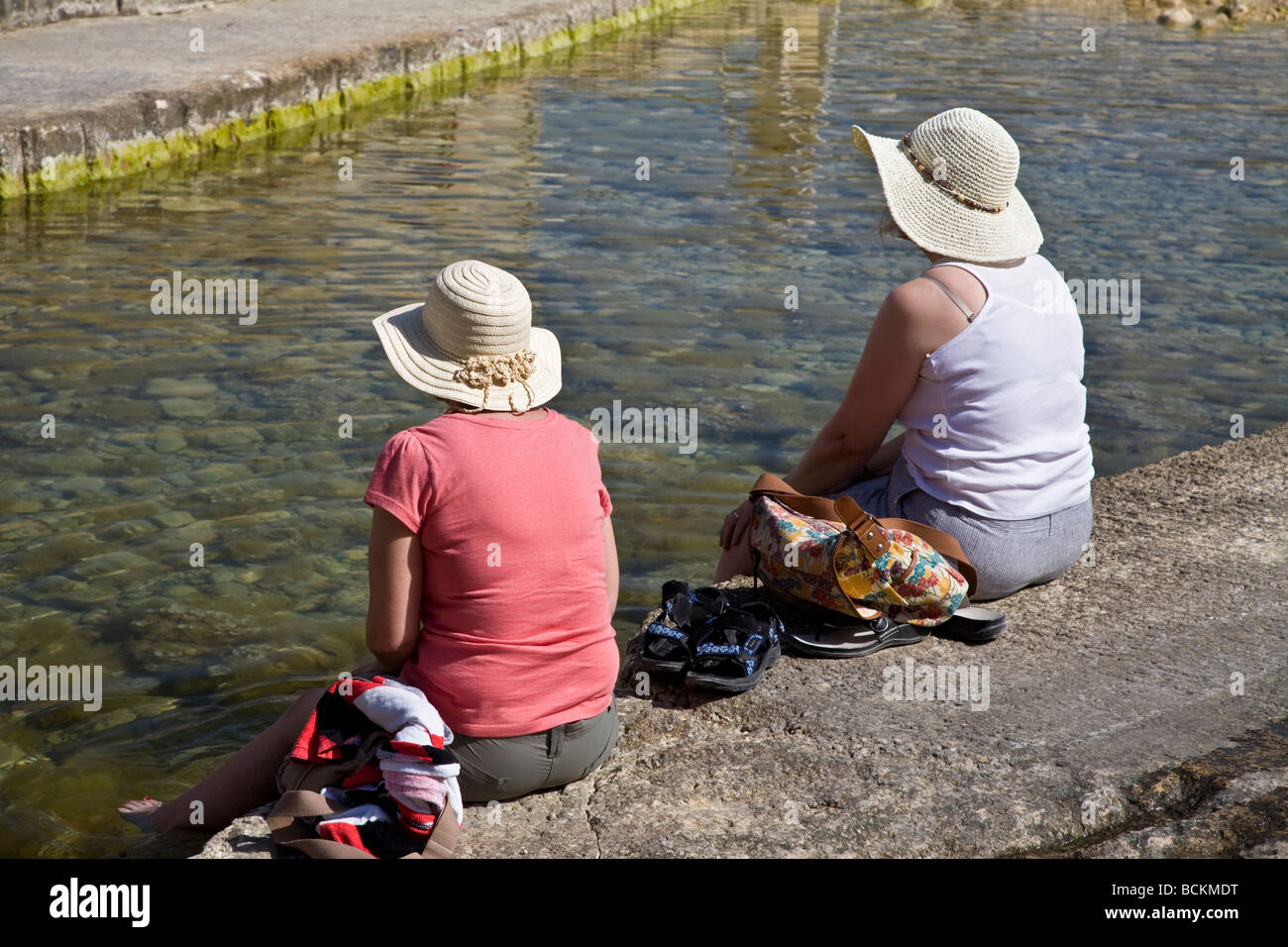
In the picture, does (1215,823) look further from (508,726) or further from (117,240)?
(117,240)

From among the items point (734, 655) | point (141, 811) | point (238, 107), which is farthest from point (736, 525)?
point (238, 107)

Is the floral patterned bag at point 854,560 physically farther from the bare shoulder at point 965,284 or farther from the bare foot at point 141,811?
the bare foot at point 141,811

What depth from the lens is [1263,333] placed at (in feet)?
24.1

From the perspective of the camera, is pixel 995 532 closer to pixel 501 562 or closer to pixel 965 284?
pixel 965 284

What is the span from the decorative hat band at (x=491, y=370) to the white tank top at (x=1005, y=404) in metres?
1.13

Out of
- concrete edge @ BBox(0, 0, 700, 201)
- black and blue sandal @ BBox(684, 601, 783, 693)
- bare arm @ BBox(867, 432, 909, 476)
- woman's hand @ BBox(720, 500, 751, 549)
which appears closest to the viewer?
black and blue sandal @ BBox(684, 601, 783, 693)

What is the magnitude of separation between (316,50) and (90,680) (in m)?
8.37

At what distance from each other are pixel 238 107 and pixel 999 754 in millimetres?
8805

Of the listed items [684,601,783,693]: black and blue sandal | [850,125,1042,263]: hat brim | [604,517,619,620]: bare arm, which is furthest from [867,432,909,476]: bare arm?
[604,517,619,620]: bare arm

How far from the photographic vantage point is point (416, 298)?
746 cm

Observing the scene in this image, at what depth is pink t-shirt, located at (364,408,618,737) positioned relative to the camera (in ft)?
8.32

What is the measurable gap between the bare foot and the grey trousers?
98 cm

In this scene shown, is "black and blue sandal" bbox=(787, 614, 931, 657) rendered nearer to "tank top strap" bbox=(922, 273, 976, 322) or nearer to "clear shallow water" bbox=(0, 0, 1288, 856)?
"tank top strap" bbox=(922, 273, 976, 322)
